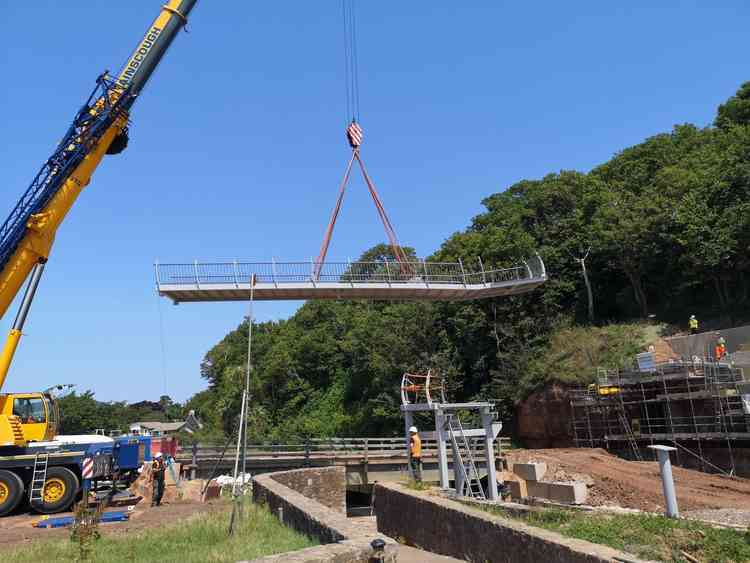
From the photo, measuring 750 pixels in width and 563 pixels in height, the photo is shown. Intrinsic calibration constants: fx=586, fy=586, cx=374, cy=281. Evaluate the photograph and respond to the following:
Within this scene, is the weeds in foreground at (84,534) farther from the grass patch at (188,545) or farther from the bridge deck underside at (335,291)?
the bridge deck underside at (335,291)

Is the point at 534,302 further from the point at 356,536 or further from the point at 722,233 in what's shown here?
the point at 356,536

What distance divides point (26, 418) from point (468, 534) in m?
14.4

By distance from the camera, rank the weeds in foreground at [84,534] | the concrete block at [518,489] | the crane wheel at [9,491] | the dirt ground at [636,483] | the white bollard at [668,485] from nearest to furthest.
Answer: the white bollard at [668,485] < the weeds in foreground at [84,534] < the crane wheel at [9,491] < the dirt ground at [636,483] < the concrete block at [518,489]

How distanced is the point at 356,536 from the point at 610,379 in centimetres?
2511

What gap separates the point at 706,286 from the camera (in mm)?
34844

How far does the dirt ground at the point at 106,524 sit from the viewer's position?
11.7 m

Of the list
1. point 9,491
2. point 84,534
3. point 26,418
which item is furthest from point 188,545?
point 26,418

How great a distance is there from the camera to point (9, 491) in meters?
16.1

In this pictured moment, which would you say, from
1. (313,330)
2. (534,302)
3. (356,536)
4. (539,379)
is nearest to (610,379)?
(539,379)

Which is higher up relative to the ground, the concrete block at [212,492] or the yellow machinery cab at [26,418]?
the yellow machinery cab at [26,418]

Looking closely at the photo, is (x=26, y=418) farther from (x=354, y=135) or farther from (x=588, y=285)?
(x=588, y=285)

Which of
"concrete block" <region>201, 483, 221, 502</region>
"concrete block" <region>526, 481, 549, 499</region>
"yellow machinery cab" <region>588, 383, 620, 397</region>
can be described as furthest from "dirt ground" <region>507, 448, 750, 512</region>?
"concrete block" <region>201, 483, 221, 502</region>

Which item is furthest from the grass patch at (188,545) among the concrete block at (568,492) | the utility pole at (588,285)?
the utility pole at (588,285)

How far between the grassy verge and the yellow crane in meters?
14.6
